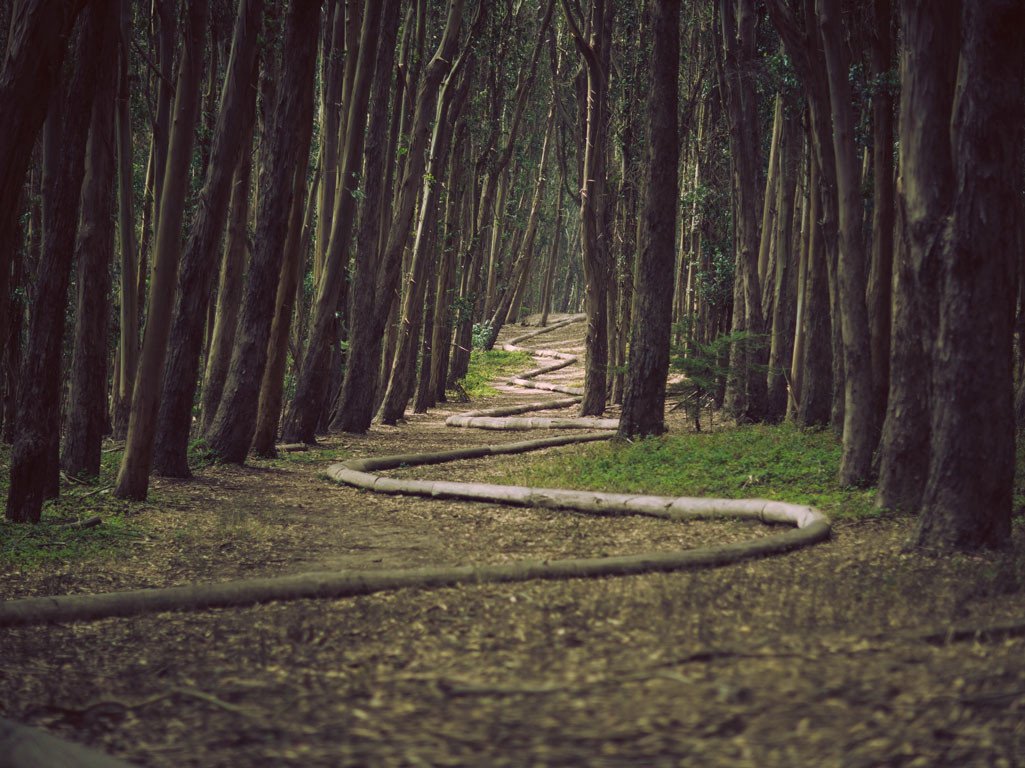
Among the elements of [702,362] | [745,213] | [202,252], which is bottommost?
[702,362]

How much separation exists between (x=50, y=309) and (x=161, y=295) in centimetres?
161

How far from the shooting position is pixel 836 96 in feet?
34.8

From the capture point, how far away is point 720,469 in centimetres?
1171

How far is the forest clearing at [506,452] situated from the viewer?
4.37 metres

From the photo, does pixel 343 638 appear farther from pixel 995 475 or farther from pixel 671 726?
pixel 995 475

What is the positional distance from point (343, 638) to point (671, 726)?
83.2 inches

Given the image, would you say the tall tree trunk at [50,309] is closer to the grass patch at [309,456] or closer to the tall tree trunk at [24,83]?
the tall tree trunk at [24,83]

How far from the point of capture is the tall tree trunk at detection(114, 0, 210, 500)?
10.1 m

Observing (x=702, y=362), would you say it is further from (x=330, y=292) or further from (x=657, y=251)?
(x=330, y=292)

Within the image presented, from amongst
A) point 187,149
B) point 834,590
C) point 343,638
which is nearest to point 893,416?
point 834,590

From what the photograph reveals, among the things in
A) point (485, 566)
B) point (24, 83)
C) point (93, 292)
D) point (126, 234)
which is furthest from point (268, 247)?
point (485, 566)

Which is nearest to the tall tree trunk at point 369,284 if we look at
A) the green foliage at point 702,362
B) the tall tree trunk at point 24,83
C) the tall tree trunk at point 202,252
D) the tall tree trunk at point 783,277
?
the green foliage at point 702,362

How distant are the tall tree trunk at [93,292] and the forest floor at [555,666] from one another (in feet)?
12.1

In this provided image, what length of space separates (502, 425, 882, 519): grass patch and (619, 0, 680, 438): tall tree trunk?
59cm
